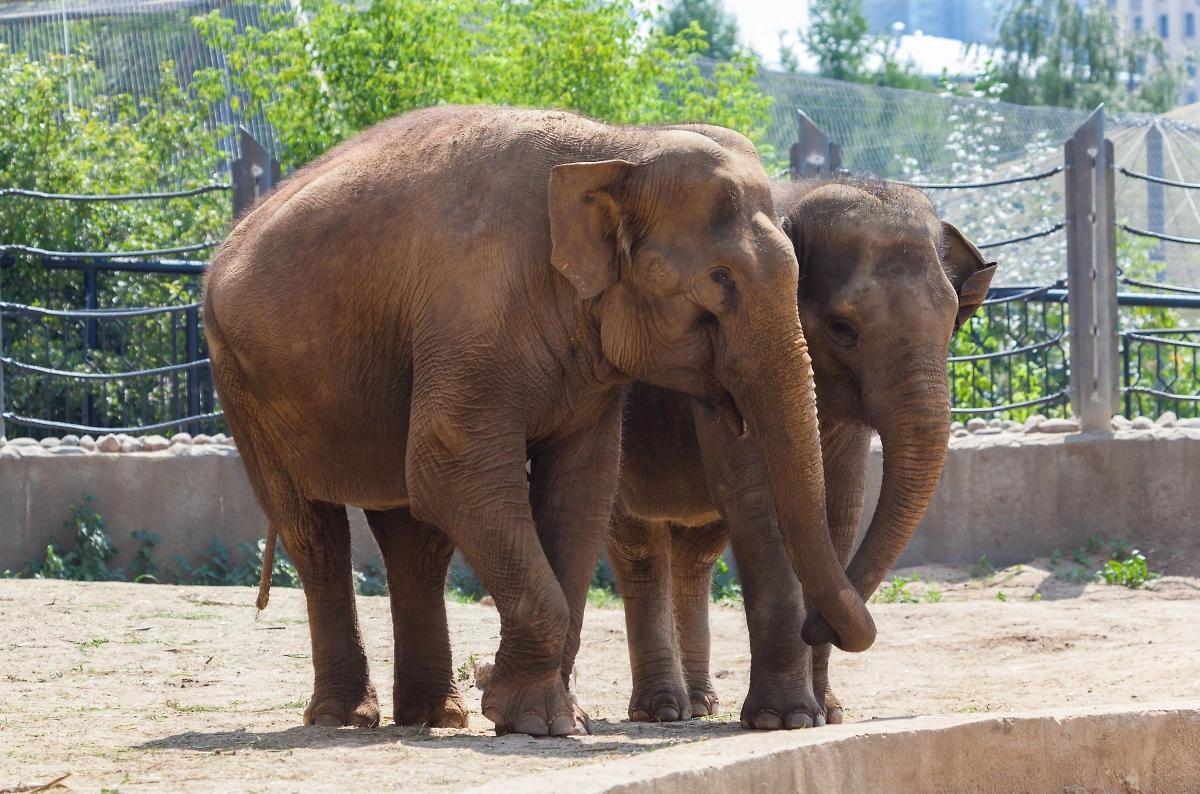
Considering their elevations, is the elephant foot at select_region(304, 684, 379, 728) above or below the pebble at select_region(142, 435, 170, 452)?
below

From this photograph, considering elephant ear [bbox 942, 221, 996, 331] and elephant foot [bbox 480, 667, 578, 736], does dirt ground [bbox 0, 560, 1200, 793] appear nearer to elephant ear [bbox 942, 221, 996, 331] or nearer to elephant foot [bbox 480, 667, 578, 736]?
elephant foot [bbox 480, 667, 578, 736]

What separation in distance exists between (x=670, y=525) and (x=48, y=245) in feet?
22.1

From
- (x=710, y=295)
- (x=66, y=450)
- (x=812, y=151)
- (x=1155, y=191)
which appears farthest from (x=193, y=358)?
(x=1155, y=191)

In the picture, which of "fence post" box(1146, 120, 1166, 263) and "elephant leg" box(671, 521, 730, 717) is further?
"fence post" box(1146, 120, 1166, 263)

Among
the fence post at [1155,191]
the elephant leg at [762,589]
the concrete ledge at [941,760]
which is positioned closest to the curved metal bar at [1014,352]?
the elephant leg at [762,589]

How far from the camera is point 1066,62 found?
1941 inches

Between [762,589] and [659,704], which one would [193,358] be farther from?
[762,589]

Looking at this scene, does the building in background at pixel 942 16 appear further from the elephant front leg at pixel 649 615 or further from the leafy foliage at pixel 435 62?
the elephant front leg at pixel 649 615

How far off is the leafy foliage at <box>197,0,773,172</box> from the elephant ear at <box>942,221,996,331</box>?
23.7ft

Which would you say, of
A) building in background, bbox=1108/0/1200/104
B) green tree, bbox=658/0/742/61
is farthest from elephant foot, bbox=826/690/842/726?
building in background, bbox=1108/0/1200/104

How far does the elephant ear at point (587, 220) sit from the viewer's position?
4.46m

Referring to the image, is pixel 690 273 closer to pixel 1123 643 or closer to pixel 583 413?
pixel 583 413

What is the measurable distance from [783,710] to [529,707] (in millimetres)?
851

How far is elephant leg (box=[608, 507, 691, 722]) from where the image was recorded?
19.7ft
